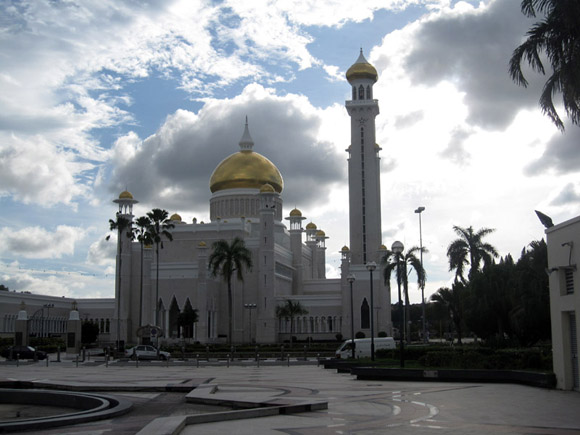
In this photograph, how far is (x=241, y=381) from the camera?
2228 cm

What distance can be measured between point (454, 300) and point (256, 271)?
58.8ft

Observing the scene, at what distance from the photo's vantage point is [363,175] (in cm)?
6688

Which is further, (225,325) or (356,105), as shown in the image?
(356,105)

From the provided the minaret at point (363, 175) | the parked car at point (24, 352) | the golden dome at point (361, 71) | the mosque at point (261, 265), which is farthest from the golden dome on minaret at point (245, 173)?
the parked car at point (24, 352)

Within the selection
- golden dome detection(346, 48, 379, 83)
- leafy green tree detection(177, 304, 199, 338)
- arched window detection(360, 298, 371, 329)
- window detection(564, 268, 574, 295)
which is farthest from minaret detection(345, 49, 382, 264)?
window detection(564, 268, 574, 295)

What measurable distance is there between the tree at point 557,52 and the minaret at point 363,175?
49.8 metres

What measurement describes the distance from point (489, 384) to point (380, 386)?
3.19m

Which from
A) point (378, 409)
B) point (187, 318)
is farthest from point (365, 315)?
point (378, 409)

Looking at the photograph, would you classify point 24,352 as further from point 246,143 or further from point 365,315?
point 246,143

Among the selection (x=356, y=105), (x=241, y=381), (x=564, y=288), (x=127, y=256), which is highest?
(x=356, y=105)

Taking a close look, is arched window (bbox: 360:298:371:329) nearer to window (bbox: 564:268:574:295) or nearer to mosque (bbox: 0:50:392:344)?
mosque (bbox: 0:50:392:344)

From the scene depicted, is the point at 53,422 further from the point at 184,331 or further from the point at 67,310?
the point at 67,310

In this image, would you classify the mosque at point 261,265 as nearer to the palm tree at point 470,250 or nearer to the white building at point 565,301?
the palm tree at point 470,250

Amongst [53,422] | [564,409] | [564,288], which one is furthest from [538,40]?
[53,422]
